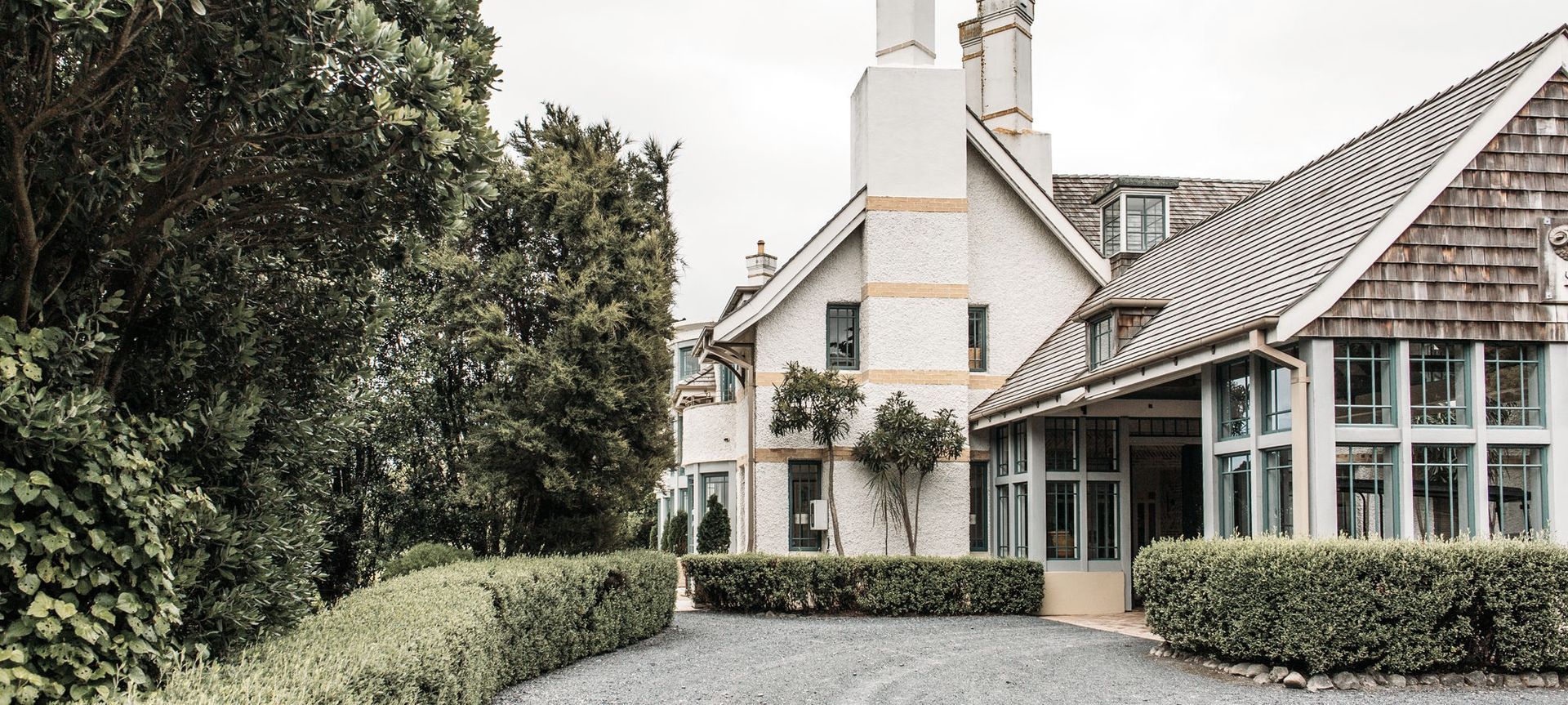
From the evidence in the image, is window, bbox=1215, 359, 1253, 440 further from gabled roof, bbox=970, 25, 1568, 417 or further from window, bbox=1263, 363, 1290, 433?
gabled roof, bbox=970, 25, 1568, 417

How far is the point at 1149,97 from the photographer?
16500 mm

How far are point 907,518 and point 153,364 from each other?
14445 millimetres

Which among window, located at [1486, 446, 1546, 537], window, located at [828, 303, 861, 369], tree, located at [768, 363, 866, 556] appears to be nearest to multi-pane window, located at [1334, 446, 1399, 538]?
window, located at [1486, 446, 1546, 537]

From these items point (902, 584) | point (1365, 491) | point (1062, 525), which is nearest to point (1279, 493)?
point (1365, 491)

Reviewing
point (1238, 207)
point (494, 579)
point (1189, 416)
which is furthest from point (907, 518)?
point (494, 579)

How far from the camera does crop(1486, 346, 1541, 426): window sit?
1170cm

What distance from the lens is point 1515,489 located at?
1162 centimetres

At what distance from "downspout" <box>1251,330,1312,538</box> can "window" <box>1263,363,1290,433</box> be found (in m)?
0.38

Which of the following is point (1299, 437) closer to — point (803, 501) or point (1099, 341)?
point (1099, 341)

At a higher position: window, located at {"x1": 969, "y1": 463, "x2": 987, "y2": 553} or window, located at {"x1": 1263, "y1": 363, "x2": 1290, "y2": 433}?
window, located at {"x1": 1263, "y1": 363, "x2": 1290, "y2": 433}

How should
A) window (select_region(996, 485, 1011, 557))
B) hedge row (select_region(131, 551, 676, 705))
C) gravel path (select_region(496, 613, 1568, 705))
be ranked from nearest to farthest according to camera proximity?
hedge row (select_region(131, 551, 676, 705)) → gravel path (select_region(496, 613, 1568, 705)) → window (select_region(996, 485, 1011, 557))

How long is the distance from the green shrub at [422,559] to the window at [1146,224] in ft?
44.4

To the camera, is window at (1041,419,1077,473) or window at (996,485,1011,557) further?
window at (996,485,1011,557)

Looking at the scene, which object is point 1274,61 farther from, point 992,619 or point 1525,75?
point 992,619
